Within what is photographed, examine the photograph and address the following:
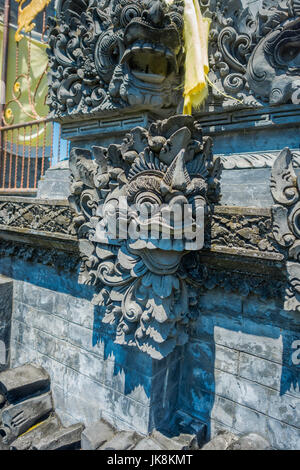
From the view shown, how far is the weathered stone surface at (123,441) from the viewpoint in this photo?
2.78 m

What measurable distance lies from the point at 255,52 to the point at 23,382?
4842mm

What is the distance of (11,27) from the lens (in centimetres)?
650

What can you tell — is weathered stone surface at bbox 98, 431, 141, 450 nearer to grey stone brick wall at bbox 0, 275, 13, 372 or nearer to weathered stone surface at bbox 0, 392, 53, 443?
weathered stone surface at bbox 0, 392, 53, 443

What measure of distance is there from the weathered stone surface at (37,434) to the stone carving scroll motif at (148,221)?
185cm

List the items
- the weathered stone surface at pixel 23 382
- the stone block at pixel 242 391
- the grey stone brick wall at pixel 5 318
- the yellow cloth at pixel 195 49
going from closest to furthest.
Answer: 1. the stone block at pixel 242 391
2. the yellow cloth at pixel 195 49
3. the weathered stone surface at pixel 23 382
4. the grey stone brick wall at pixel 5 318

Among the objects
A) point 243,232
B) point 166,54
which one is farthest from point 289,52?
point 243,232

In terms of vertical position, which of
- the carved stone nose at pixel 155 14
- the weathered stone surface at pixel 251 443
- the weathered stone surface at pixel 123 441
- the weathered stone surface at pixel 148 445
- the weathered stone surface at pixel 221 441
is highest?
the carved stone nose at pixel 155 14

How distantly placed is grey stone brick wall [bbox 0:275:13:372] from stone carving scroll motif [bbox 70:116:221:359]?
217 centimetres

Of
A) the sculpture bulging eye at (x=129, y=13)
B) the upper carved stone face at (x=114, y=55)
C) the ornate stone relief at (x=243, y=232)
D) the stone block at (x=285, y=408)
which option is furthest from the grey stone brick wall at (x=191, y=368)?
the sculpture bulging eye at (x=129, y=13)

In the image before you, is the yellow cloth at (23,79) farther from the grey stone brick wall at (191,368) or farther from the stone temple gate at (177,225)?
the grey stone brick wall at (191,368)

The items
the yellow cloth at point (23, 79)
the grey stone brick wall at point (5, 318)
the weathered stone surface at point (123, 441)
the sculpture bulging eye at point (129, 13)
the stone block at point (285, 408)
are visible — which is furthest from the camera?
the yellow cloth at point (23, 79)

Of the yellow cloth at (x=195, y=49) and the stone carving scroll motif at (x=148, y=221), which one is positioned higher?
the yellow cloth at (x=195, y=49)

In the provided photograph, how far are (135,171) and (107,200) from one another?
1.56 feet
